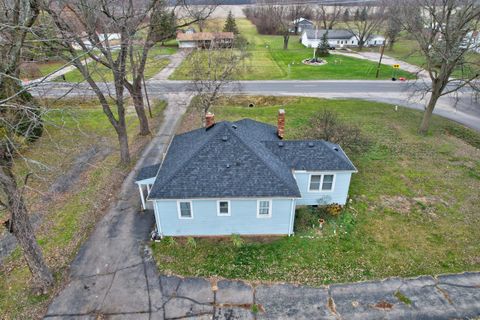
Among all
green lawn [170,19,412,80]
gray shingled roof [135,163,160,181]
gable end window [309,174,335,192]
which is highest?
gray shingled roof [135,163,160,181]

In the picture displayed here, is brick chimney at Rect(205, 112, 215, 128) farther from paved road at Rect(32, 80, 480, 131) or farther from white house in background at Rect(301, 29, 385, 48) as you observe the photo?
white house in background at Rect(301, 29, 385, 48)

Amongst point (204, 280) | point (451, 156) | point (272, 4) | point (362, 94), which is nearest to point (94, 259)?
point (204, 280)

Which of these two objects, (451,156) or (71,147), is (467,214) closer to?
(451,156)

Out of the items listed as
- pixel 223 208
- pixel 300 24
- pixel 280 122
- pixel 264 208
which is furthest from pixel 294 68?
pixel 300 24

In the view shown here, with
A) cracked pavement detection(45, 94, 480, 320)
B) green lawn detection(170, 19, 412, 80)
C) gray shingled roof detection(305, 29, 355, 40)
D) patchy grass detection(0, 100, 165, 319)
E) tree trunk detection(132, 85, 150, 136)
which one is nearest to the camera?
cracked pavement detection(45, 94, 480, 320)

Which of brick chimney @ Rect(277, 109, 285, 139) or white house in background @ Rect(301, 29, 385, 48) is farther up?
brick chimney @ Rect(277, 109, 285, 139)

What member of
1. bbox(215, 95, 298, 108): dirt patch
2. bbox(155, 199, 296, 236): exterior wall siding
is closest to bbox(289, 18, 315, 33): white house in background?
bbox(215, 95, 298, 108): dirt patch

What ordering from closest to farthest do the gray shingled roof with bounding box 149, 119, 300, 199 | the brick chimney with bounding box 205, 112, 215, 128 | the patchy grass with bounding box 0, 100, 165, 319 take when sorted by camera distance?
the patchy grass with bounding box 0, 100, 165, 319
the gray shingled roof with bounding box 149, 119, 300, 199
the brick chimney with bounding box 205, 112, 215, 128

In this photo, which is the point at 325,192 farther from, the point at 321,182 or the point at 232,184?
the point at 232,184
